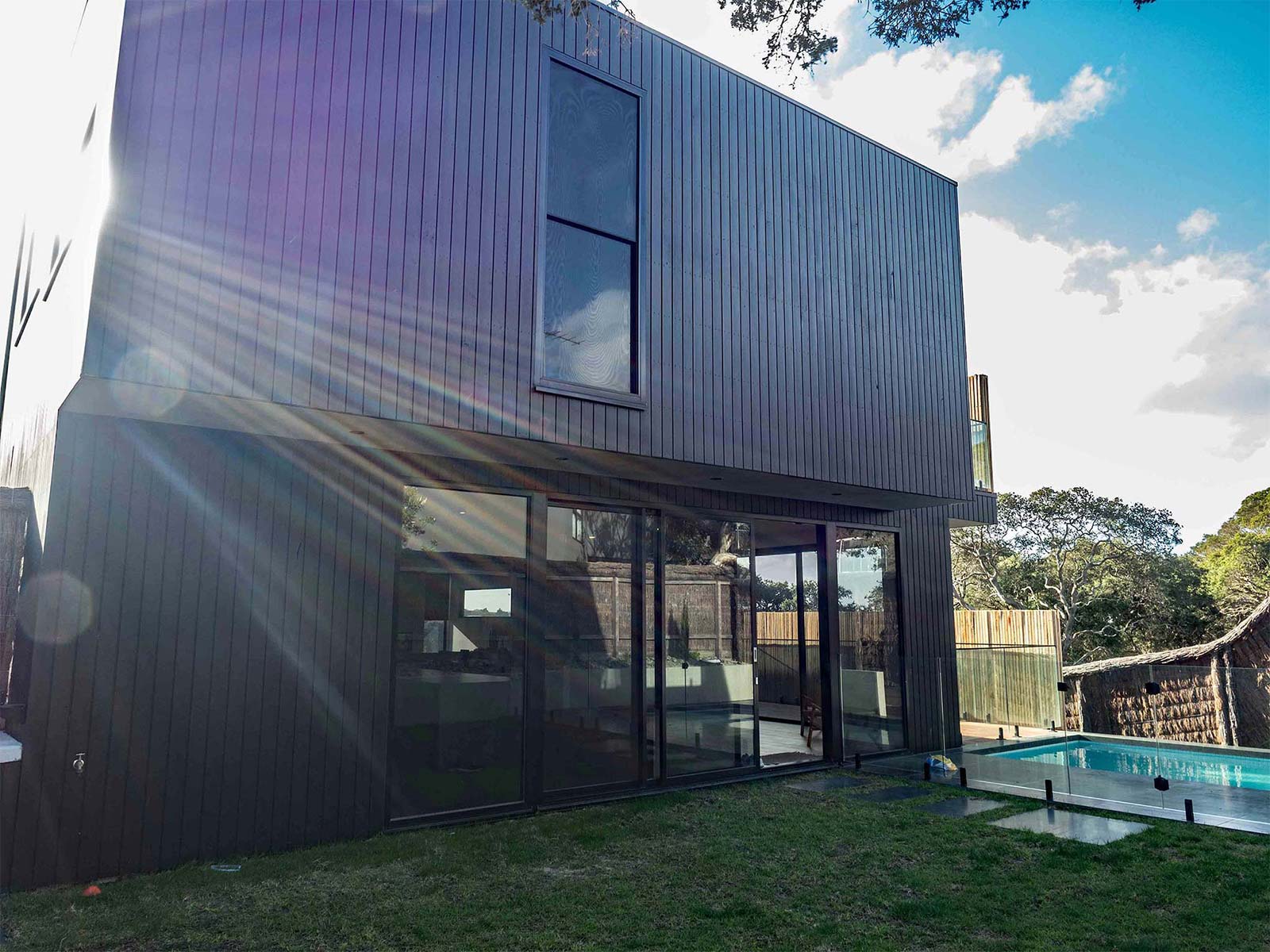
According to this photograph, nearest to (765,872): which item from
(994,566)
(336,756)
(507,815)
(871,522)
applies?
(507,815)

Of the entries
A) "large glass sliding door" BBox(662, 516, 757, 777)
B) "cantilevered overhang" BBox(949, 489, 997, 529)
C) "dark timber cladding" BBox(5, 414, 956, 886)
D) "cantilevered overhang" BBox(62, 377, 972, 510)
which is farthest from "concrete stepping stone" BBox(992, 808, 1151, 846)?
"dark timber cladding" BBox(5, 414, 956, 886)

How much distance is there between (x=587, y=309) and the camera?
707cm

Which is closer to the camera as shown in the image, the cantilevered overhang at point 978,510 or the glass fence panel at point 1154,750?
the glass fence panel at point 1154,750

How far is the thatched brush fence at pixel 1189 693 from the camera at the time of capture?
33.8 ft

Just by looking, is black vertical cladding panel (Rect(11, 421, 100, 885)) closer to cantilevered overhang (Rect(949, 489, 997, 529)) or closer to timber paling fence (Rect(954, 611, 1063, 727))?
cantilevered overhang (Rect(949, 489, 997, 529))

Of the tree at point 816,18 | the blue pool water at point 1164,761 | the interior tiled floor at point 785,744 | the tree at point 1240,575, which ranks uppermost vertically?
the tree at point 816,18

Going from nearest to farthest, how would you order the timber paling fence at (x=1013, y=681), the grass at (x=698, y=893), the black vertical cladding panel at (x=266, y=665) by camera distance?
the grass at (x=698, y=893) → the black vertical cladding panel at (x=266, y=665) → the timber paling fence at (x=1013, y=681)

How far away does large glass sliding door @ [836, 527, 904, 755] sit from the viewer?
9695 mm

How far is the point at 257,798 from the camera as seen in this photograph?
18.8 feet

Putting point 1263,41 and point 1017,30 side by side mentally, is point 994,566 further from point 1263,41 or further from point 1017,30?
point 1017,30

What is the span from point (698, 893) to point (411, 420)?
3553 millimetres

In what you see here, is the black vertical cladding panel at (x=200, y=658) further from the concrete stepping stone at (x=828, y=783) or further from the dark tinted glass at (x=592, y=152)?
the concrete stepping stone at (x=828, y=783)

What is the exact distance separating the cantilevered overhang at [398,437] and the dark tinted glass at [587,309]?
2.28ft

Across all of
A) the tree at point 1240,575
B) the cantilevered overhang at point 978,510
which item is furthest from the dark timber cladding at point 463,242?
the tree at point 1240,575
